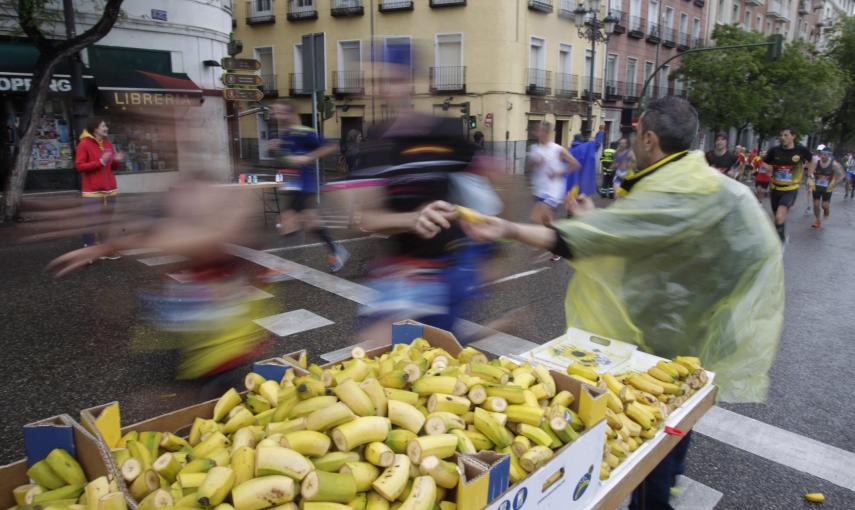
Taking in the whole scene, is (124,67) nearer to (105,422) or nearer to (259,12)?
(105,422)

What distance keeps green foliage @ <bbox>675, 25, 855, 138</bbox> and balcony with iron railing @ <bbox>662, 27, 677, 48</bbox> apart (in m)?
1.77

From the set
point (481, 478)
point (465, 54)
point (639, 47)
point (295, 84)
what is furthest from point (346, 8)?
point (481, 478)

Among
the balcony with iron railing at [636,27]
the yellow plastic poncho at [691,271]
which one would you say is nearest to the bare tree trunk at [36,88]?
the yellow plastic poncho at [691,271]

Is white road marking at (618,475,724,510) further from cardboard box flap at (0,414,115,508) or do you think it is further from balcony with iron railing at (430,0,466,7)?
balcony with iron railing at (430,0,466,7)

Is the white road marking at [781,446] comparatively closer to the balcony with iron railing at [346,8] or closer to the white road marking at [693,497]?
the white road marking at [693,497]

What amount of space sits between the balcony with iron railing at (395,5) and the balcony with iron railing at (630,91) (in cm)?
1378

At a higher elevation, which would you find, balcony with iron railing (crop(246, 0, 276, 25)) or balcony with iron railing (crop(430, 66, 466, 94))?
balcony with iron railing (crop(246, 0, 276, 25))

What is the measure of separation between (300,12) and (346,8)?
9.78 feet

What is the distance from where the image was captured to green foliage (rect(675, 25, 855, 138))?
32500mm

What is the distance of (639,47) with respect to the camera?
33.8 metres

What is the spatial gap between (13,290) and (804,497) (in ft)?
24.7

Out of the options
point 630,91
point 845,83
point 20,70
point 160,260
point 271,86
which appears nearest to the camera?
point 160,260

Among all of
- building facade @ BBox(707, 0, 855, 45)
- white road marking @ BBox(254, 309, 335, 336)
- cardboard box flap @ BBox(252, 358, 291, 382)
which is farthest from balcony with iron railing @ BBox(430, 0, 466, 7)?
cardboard box flap @ BBox(252, 358, 291, 382)

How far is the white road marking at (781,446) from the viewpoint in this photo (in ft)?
10.9
